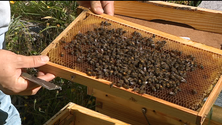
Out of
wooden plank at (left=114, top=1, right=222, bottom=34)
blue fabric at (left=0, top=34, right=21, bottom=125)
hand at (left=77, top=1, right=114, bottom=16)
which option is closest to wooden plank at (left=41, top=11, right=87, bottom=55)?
hand at (left=77, top=1, right=114, bottom=16)

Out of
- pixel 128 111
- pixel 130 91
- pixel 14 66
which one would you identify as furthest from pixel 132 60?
pixel 14 66

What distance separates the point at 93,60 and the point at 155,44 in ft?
2.59

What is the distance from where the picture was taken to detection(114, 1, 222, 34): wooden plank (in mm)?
4191

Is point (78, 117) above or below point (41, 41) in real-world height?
below

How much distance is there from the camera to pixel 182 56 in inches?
136

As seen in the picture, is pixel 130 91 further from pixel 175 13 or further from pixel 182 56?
pixel 175 13

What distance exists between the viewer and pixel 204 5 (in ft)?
17.9

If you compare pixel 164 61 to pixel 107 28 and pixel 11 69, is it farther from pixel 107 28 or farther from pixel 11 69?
pixel 11 69

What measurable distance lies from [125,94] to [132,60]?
0.45 metres

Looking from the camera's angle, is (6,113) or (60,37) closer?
(60,37)

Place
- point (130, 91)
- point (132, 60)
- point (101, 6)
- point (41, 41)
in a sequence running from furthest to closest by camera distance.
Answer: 1. point (41, 41)
2. point (101, 6)
3. point (132, 60)
4. point (130, 91)

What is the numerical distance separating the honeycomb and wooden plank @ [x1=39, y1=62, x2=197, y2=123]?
0.08 m

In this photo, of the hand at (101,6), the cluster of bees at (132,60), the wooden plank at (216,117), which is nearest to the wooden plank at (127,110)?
the wooden plank at (216,117)

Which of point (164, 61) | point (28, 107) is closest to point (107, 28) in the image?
point (164, 61)
